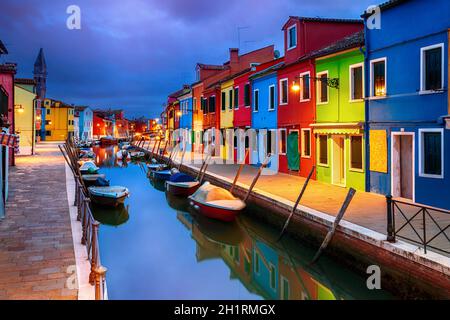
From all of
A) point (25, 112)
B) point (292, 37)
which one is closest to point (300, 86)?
point (292, 37)

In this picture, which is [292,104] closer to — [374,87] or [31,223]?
[374,87]

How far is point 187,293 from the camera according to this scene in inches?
350

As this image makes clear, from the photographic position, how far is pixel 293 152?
18859 mm

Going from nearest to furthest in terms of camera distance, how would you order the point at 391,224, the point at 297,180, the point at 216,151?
1. the point at 391,224
2. the point at 297,180
3. the point at 216,151

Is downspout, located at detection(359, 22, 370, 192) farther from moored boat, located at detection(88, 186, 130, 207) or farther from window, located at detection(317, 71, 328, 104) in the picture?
moored boat, located at detection(88, 186, 130, 207)

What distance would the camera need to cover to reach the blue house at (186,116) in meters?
39.6

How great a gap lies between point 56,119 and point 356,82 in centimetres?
6285

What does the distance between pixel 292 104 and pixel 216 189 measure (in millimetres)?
6739

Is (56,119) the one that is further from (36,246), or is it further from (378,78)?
(36,246)

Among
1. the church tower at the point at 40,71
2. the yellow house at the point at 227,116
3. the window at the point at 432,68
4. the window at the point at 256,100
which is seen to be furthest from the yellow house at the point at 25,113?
the church tower at the point at 40,71

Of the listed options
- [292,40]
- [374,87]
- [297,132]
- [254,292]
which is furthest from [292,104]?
[254,292]

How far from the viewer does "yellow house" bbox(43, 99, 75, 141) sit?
6712 centimetres

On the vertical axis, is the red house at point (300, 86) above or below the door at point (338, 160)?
above

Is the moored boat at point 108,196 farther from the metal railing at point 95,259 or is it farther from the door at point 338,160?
the metal railing at point 95,259
